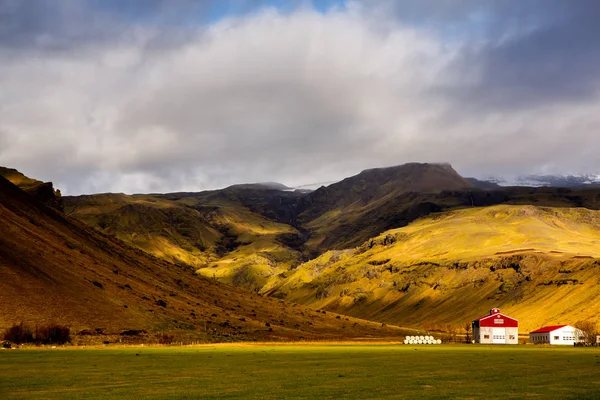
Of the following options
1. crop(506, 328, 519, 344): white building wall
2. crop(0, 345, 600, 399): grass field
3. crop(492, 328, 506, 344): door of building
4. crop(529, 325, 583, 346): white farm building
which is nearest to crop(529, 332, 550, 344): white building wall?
crop(529, 325, 583, 346): white farm building

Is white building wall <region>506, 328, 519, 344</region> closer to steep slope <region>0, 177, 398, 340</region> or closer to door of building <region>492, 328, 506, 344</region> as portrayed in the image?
door of building <region>492, 328, 506, 344</region>

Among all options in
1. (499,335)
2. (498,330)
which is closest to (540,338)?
(499,335)

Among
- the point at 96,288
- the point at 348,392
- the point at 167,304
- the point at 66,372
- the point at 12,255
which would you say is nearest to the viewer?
the point at 348,392

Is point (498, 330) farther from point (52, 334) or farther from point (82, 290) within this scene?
point (52, 334)

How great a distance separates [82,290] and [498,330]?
110676mm

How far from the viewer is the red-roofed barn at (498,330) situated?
573ft

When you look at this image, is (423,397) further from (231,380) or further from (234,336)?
(234,336)

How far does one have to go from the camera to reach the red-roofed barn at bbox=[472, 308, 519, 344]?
174750mm

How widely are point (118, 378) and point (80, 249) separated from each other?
139 m

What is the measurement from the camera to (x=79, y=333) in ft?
414

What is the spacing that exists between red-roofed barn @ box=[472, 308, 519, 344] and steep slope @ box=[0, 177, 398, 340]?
151ft

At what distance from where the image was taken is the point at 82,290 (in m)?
148

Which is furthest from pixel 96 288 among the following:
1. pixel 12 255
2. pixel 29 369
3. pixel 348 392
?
pixel 348 392

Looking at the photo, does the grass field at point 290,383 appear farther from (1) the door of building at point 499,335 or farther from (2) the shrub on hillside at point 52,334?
(1) the door of building at point 499,335
